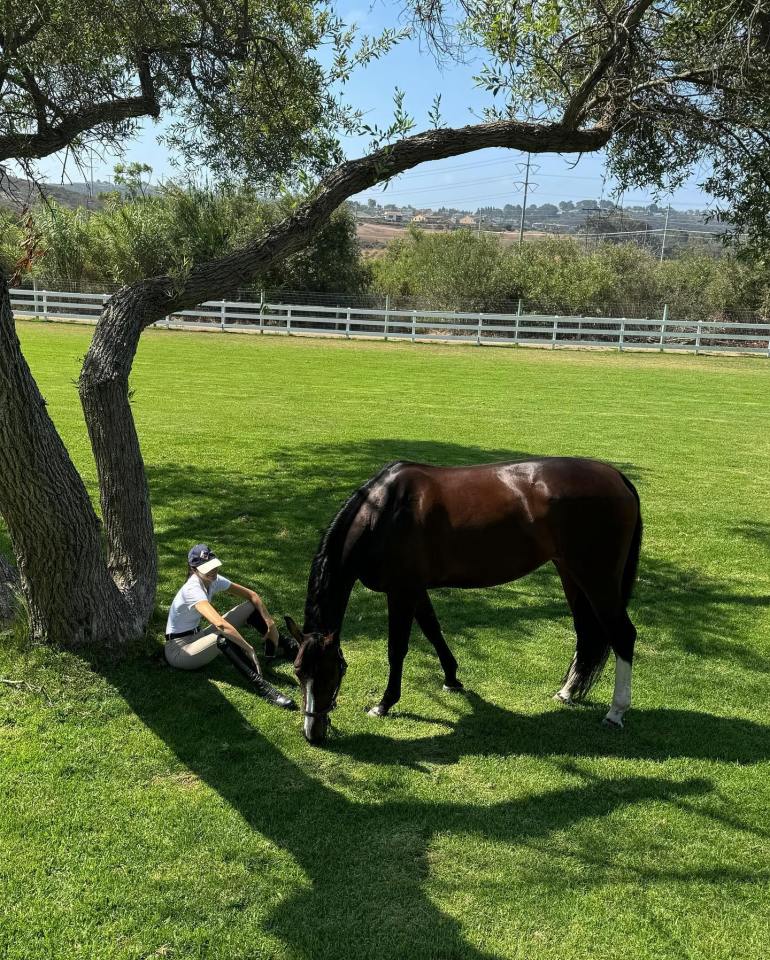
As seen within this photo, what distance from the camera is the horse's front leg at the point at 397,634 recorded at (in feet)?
15.1

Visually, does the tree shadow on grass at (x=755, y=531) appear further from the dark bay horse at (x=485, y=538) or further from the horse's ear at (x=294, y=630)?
the horse's ear at (x=294, y=630)

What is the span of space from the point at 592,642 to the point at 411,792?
167 cm

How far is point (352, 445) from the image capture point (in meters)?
12.6

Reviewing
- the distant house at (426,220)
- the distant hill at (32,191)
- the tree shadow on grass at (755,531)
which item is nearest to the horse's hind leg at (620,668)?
the tree shadow on grass at (755,531)

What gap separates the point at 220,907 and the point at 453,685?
229 cm

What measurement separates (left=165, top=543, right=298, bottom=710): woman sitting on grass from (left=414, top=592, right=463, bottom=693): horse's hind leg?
101 cm

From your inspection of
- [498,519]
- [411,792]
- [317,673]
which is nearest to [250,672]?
[317,673]

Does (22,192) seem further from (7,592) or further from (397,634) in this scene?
(397,634)

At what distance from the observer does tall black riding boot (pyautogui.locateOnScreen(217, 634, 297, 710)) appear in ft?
15.8

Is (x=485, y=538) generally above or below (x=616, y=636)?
above

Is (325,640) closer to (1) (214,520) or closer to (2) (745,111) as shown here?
(1) (214,520)

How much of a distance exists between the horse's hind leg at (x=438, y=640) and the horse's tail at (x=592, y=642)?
0.77 metres

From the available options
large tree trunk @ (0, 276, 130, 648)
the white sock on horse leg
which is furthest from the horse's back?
large tree trunk @ (0, 276, 130, 648)

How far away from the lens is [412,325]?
30.8 metres
